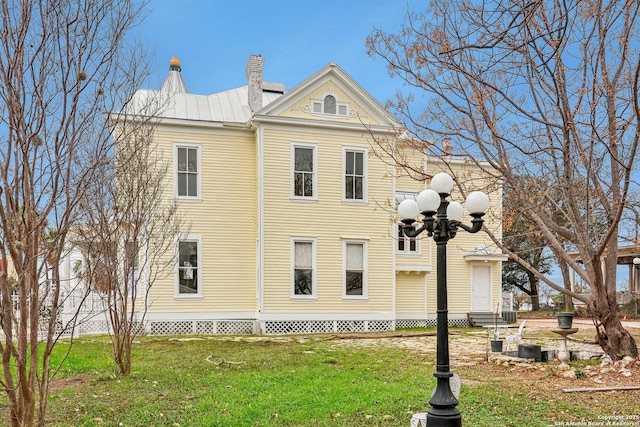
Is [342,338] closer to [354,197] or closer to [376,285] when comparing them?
[376,285]

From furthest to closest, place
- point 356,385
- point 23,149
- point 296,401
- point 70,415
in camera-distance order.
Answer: point 356,385 < point 296,401 < point 70,415 < point 23,149

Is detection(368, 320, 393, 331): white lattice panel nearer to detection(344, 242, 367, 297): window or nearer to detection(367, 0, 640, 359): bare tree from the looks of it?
detection(344, 242, 367, 297): window

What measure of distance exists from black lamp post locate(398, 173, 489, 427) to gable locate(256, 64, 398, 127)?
10.9 metres

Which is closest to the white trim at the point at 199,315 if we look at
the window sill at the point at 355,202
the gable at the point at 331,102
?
the window sill at the point at 355,202

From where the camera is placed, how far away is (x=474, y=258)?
19.7m

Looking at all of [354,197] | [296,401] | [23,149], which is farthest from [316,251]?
[23,149]

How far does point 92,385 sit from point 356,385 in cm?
395

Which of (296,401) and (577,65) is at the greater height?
(577,65)

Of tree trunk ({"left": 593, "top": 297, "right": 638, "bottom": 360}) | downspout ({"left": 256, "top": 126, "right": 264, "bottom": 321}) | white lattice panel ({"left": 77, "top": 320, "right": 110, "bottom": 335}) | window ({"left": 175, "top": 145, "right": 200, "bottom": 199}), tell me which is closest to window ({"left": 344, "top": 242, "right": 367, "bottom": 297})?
downspout ({"left": 256, "top": 126, "right": 264, "bottom": 321})

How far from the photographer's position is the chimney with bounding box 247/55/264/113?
1831cm

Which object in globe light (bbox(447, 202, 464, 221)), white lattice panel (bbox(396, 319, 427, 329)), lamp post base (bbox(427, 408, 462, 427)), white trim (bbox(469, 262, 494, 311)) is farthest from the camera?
white trim (bbox(469, 262, 494, 311))

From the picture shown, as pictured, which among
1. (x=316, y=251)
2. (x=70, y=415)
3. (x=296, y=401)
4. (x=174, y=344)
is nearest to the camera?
(x=70, y=415)

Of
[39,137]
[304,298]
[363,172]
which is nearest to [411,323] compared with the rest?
[304,298]

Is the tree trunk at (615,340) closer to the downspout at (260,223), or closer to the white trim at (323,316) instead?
the white trim at (323,316)
